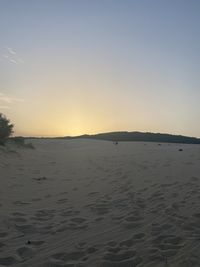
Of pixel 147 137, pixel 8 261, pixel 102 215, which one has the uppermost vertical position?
pixel 147 137

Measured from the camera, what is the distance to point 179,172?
10.0 metres

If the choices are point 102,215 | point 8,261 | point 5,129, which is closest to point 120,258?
point 8,261

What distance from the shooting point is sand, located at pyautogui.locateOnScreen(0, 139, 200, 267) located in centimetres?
482

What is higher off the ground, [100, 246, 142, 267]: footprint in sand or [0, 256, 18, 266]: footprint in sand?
[100, 246, 142, 267]: footprint in sand

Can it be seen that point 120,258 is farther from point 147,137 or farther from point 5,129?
point 147,137

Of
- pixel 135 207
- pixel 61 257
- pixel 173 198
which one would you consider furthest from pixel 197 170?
pixel 61 257

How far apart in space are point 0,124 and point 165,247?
40.1 feet

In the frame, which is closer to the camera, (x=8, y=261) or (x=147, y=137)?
(x=8, y=261)

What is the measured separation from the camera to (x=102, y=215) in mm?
6746

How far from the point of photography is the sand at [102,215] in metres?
4.82

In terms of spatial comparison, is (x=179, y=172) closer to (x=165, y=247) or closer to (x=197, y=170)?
(x=197, y=170)

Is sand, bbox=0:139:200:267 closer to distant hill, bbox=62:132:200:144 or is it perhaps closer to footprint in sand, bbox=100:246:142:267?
footprint in sand, bbox=100:246:142:267

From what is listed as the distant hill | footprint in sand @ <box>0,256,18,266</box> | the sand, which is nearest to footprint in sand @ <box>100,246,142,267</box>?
the sand

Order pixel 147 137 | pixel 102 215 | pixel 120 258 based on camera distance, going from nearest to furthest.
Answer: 1. pixel 120 258
2. pixel 102 215
3. pixel 147 137
